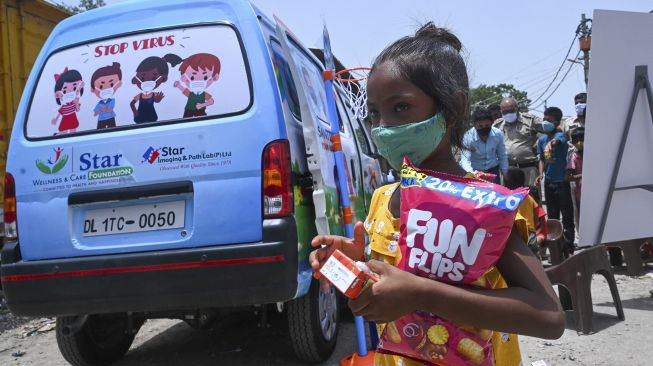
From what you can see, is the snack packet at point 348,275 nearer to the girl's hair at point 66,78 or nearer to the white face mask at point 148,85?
the white face mask at point 148,85

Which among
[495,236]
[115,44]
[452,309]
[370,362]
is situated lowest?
[370,362]

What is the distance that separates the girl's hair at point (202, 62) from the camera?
277 centimetres

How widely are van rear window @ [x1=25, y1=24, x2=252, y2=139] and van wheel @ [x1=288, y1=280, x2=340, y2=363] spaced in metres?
1.16

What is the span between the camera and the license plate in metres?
2.70

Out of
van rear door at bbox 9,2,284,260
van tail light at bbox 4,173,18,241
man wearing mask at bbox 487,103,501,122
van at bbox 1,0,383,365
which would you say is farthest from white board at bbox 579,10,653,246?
van tail light at bbox 4,173,18,241

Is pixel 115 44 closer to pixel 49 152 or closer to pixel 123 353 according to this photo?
pixel 49 152

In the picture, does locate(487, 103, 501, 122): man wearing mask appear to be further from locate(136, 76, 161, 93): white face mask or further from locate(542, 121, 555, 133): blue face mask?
locate(136, 76, 161, 93): white face mask

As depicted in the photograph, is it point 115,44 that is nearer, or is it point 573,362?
point 115,44

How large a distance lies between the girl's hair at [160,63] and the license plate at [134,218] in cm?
71

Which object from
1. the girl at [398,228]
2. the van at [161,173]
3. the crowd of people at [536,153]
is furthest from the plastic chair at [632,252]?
the girl at [398,228]

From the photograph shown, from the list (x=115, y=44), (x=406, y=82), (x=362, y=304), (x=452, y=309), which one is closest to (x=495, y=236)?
(x=452, y=309)

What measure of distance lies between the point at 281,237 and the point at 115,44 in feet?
4.64

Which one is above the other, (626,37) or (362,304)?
(626,37)

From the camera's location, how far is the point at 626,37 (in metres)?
4.11
